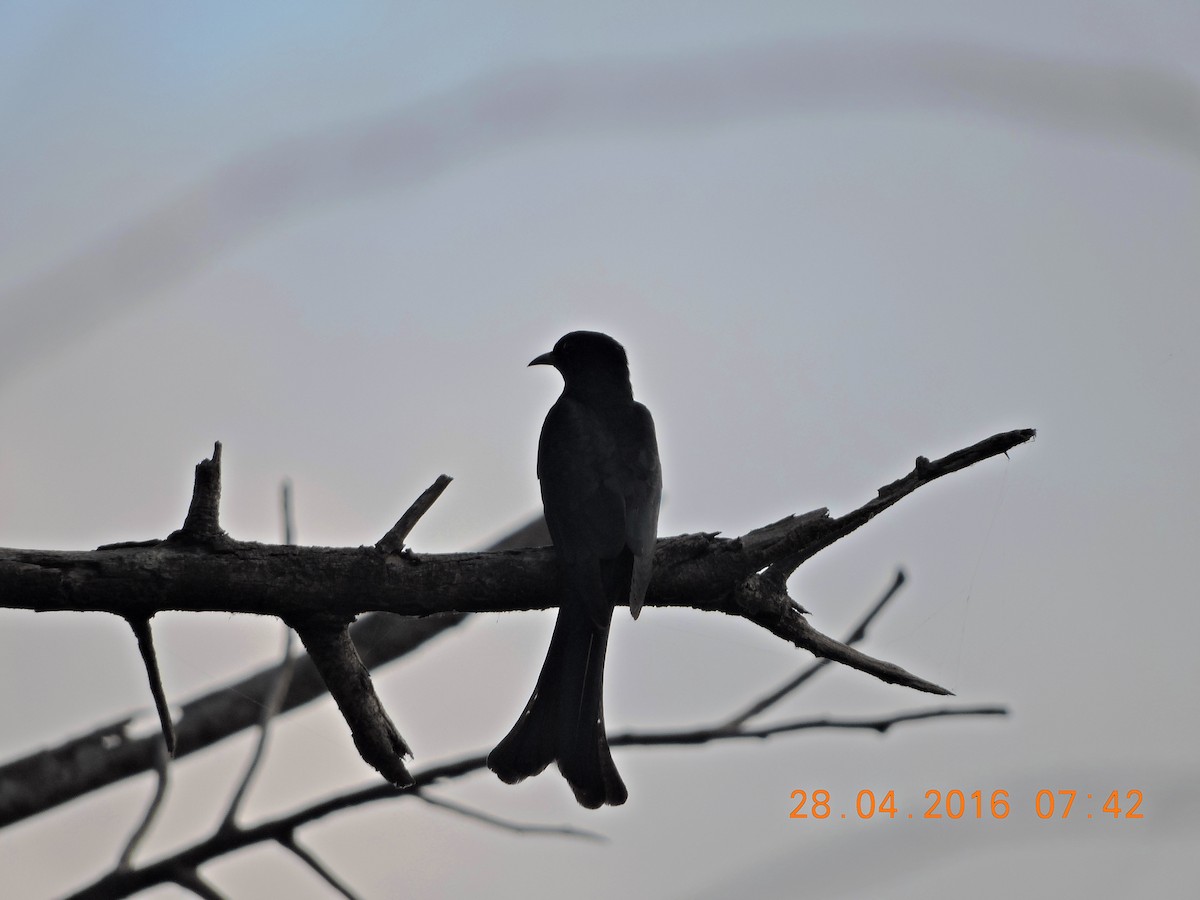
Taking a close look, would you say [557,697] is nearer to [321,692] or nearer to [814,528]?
[814,528]

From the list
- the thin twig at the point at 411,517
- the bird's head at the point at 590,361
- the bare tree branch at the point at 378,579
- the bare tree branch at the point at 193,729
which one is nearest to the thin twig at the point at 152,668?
the bare tree branch at the point at 378,579

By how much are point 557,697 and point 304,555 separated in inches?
39.9

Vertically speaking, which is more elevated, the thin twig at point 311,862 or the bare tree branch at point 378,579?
the bare tree branch at point 378,579

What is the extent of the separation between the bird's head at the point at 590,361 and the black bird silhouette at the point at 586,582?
47 centimetres

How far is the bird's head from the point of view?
15.7 feet

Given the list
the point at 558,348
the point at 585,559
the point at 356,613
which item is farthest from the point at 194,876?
the point at 558,348

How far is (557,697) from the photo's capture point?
12.2 feet

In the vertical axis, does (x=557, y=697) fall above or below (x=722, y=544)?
below

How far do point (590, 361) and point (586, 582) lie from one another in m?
1.51

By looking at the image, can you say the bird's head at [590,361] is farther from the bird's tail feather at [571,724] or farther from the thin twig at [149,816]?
the thin twig at [149,816]

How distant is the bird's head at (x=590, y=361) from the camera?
4.78 m

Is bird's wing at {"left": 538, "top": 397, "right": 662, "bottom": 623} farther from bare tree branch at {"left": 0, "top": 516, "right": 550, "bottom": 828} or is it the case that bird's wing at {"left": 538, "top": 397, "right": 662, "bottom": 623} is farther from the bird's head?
bare tree branch at {"left": 0, "top": 516, "right": 550, "bottom": 828}

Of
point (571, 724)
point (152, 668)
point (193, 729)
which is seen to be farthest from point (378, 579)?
point (193, 729)

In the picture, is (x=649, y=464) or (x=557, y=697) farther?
(x=649, y=464)
